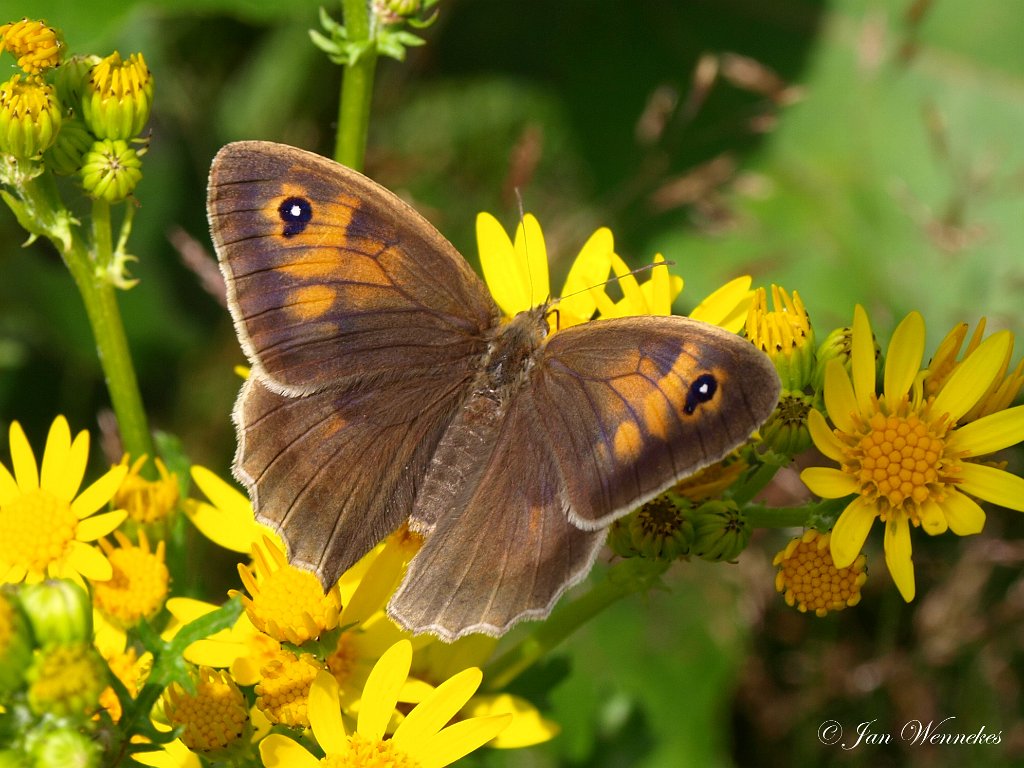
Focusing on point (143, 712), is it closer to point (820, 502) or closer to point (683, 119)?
point (820, 502)

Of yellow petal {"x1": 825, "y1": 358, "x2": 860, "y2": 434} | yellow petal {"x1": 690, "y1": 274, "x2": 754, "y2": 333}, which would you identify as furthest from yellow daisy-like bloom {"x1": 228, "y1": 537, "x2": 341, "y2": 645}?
yellow petal {"x1": 825, "y1": 358, "x2": 860, "y2": 434}

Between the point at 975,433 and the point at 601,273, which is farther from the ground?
the point at 601,273

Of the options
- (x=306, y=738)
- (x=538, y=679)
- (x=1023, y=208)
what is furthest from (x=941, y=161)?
(x=306, y=738)

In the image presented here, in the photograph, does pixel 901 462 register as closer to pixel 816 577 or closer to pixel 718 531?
pixel 816 577

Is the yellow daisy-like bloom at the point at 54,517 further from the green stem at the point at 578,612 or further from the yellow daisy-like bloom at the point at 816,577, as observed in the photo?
the yellow daisy-like bloom at the point at 816,577

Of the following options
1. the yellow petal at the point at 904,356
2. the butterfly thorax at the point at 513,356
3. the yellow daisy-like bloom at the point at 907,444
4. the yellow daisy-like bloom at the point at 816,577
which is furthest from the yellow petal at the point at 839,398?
the butterfly thorax at the point at 513,356

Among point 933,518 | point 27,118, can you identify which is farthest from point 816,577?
point 27,118
